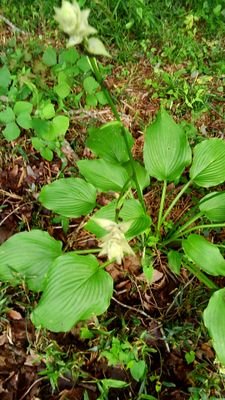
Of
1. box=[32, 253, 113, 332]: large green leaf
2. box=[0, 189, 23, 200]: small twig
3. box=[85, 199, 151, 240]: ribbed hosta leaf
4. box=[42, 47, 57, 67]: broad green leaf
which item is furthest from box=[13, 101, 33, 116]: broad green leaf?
box=[32, 253, 113, 332]: large green leaf

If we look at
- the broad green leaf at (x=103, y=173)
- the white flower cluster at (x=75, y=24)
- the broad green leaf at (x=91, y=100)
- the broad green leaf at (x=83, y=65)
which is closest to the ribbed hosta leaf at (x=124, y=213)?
the broad green leaf at (x=103, y=173)

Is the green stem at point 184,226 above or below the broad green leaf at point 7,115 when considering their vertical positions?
below

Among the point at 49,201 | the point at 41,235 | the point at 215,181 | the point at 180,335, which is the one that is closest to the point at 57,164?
the point at 49,201

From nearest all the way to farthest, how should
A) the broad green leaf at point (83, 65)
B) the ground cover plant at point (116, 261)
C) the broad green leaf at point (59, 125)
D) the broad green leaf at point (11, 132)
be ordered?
1. the ground cover plant at point (116, 261)
2. the broad green leaf at point (11, 132)
3. the broad green leaf at point (59, 125)
4. the broad green leaf at point (83, 65)

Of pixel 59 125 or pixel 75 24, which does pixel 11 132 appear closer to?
pixel 59 125

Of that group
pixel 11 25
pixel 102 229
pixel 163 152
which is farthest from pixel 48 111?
pixel 11 25

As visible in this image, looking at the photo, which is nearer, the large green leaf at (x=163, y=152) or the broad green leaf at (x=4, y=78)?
the large green leaf at (x=163, y=152)

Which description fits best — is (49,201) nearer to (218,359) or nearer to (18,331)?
(18,331)

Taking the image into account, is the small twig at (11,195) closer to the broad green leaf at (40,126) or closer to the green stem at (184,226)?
the broad green leaf at (40,126)
